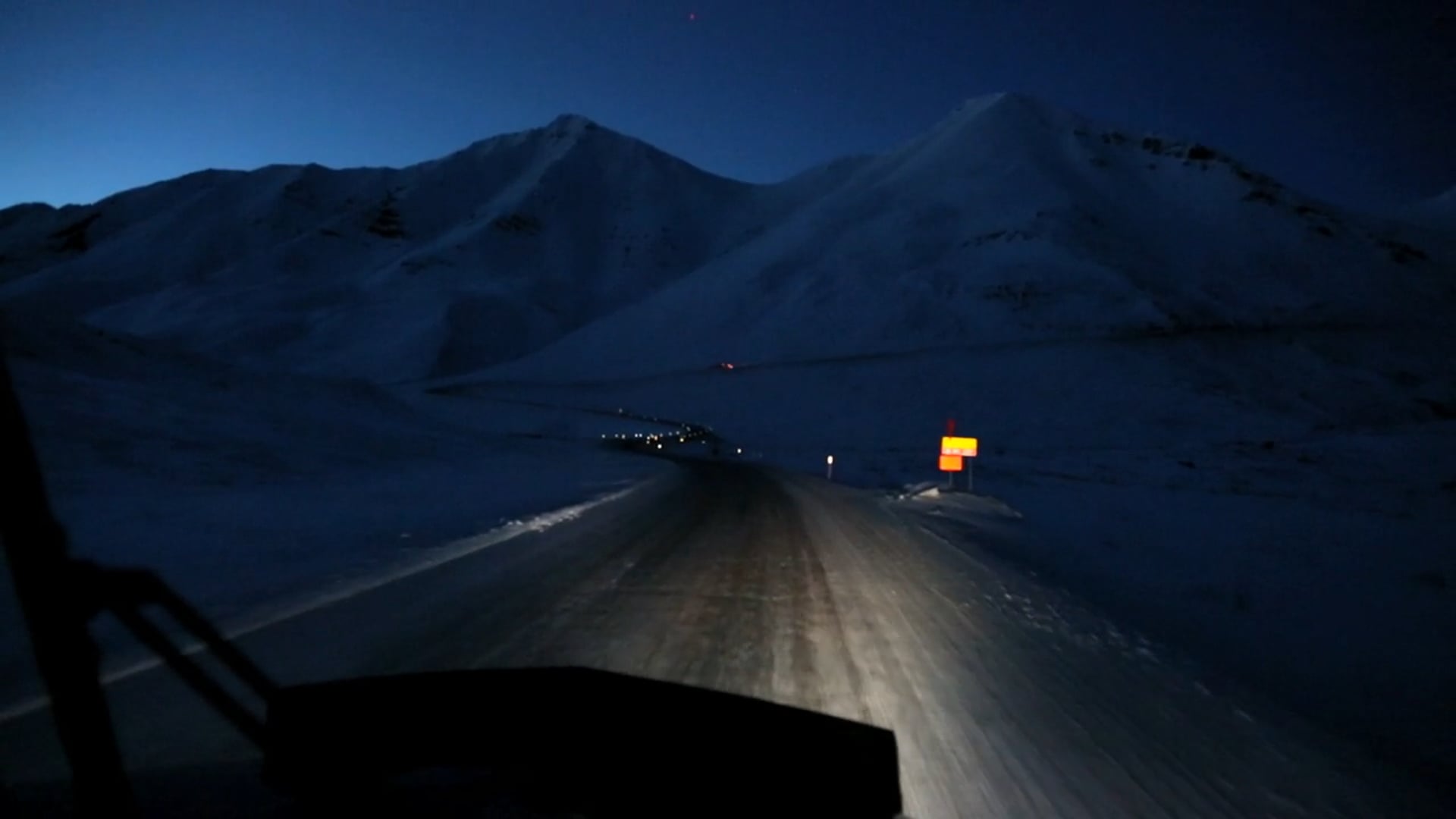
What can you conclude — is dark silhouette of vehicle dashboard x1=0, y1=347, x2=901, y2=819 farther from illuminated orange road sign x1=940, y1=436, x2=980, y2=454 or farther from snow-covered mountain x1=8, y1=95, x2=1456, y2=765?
illuminated orange road sign x1=940, y1=436, x2=980, y2=454

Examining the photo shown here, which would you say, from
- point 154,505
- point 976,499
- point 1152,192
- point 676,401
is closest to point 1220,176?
point 1152,192

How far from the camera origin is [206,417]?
28.5 metres

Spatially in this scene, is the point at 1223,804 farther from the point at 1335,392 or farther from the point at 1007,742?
the point at 1335,392

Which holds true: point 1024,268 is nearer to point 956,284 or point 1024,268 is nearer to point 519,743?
point 956,284

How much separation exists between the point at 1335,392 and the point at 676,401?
73.9m

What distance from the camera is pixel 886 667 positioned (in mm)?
7070

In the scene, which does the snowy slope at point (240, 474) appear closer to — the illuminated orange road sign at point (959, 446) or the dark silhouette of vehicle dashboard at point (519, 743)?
the dark silhouette of vehicle dashboard at point (519, 743)

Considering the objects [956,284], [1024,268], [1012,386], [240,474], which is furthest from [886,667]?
[1024,268]

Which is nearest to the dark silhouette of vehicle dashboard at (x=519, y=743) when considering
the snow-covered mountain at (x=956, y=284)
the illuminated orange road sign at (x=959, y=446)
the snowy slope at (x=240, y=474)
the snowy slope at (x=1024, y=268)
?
the snowy slope at (x=240, y=474)

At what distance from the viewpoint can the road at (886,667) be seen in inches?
187

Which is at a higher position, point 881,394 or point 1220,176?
point 1220,176

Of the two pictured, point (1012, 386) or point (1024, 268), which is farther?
point (1024, 268)

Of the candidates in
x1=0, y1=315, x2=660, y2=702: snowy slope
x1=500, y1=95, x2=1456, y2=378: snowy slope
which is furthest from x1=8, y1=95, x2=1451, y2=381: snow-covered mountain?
x1=0, y1=315, x2=660, y2=702: snowy slope

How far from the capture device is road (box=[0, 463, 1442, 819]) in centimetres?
474
